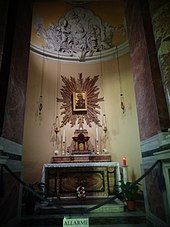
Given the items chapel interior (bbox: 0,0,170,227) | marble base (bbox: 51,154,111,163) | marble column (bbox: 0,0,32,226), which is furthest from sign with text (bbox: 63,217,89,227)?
marble base (bbox: 51,154,111,163)

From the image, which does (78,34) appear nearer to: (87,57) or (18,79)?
(87,57)

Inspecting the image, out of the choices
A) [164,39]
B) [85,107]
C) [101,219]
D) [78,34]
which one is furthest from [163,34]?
[78,34]

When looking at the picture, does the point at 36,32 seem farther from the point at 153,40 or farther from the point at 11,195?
the point at 11,195

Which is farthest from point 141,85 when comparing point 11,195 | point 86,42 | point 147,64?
point 86,42

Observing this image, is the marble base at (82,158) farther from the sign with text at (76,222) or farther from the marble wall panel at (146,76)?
the sign with text at (76,222)

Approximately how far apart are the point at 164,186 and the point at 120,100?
454cm

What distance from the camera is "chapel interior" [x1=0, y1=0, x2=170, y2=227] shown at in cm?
277

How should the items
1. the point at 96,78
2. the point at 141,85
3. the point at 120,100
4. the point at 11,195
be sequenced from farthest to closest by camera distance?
the point at 96,78
the point at 120,100
the point at 141,85
the point at 11,195

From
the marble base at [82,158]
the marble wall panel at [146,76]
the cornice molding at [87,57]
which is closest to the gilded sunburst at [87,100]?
the cornice molding at [87,57]

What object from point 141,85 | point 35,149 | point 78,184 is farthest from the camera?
point 35,149

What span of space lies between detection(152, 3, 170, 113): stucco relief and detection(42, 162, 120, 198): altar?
10.3 ft

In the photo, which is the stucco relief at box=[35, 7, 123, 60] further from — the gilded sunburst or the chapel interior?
the gilded sunburst

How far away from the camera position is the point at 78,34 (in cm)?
754

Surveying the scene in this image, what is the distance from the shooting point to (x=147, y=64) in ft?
10.2
